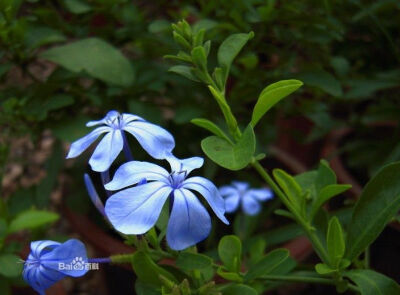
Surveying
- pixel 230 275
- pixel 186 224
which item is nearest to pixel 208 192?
pixel 186 224

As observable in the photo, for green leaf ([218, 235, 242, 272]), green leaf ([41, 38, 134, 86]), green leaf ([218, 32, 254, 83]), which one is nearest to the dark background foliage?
green leaf ([41, 38, 134, 86])

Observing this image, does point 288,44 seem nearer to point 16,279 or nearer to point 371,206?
point 371,206

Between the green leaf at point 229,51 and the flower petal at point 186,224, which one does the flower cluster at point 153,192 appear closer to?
the flower petal at point 186,224

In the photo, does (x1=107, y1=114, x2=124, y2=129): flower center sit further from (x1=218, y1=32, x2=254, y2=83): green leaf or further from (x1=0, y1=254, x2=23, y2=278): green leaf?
(x1=0, y1=254, x2=23, y2=278): green leaf

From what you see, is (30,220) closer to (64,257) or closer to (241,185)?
(64,257)

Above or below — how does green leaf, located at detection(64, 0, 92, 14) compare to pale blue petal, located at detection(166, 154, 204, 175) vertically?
below

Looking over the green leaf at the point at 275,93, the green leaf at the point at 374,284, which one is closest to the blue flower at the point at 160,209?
the green leaf at the point at 275,93

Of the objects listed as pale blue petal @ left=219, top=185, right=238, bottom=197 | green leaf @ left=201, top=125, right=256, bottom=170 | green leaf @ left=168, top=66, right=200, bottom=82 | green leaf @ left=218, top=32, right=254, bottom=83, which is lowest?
pale blue petal @ left=219, top=185, right=238, bottom=197
